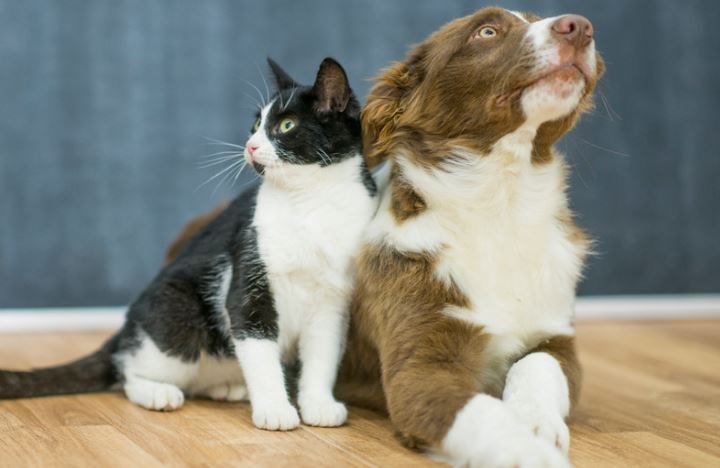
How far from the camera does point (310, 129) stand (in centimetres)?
219

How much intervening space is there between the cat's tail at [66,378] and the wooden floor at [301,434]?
4 centimetres

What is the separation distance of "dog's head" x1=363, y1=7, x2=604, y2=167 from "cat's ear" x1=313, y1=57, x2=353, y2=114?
0.21 ft

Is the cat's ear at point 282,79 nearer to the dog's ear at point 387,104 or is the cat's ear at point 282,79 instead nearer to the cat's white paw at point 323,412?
the dog's ear at point 387,104

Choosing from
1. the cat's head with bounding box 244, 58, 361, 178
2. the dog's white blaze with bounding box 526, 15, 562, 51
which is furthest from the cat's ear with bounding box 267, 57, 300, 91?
the dog's white blaze with bounding box 526, 15, 562, 51

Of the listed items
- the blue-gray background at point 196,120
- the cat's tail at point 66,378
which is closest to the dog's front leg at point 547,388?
the cat's tail at point 66,378

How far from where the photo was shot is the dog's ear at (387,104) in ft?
7.15

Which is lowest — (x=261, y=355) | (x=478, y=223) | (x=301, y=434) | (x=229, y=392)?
(x=229, y=392)

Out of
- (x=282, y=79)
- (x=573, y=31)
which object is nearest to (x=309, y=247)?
(x=282, y=79)

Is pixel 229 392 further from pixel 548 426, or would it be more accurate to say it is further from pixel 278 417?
pixel 548 426

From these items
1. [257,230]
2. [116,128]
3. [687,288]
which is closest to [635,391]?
[257,230]

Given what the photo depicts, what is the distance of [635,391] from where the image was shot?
104 inches

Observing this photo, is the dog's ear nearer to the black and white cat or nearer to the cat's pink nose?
the black and white cat

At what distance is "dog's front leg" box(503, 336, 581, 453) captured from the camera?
1821mm

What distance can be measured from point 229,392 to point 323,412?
1.41 feet
